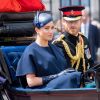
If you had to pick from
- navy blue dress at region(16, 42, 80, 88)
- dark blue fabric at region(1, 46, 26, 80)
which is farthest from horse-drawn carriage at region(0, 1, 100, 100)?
navy blue dress at region(16, 42, 80, 88)

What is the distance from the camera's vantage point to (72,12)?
5805mm

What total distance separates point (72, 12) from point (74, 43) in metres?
0.32

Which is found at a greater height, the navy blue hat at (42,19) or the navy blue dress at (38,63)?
the navy blue hat at (42,19)

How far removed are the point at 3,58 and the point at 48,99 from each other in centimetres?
66

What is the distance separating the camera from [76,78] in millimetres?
5082

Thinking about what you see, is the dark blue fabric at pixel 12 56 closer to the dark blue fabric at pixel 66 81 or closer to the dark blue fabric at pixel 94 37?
the dark blue fabric at pixel 66 81

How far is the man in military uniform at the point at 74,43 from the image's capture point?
18.4 feet

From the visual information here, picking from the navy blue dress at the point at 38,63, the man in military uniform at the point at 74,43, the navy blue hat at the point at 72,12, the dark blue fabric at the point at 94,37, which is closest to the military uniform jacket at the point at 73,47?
the man in military uniform at the point at 74,43

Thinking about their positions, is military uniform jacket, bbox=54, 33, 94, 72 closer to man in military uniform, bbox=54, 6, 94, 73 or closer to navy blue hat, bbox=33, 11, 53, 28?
man in military uniform, bbox=54, 6, 94, 73

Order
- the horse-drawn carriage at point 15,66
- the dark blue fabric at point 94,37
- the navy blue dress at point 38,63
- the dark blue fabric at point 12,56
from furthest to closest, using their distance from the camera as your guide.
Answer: the dark blue fabric at point 94,37 < the dark blue fabric at point 12,56 < the navy blue dress at point 38,63 < the horse-drawn carriage at point 15,66

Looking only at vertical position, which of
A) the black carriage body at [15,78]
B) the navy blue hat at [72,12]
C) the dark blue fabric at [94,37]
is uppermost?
the navy blue hat at [72,12]

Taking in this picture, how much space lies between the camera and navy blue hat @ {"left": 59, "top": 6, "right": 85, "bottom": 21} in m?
5.79

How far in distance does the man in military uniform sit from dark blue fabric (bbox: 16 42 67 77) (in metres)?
0.34

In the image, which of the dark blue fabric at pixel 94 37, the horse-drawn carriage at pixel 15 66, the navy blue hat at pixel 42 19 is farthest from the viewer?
the dark blue fabric at pixel 94 37
